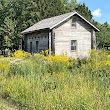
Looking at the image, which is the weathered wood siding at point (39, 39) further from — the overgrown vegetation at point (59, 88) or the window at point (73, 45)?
the overgrown vegetation at point (59, 88)

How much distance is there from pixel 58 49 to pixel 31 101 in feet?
80.2

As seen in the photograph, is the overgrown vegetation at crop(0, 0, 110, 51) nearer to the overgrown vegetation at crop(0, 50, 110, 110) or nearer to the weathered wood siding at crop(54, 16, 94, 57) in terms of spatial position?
the weathered wood siding at crop(54, 16, 94, 57)

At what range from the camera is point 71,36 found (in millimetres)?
32781

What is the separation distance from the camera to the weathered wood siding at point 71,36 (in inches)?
1261

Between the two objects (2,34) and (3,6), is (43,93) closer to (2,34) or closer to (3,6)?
(2,34)

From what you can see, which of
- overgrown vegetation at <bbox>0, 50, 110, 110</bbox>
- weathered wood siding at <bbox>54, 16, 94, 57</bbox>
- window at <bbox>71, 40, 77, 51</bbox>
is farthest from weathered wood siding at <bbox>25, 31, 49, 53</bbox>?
overgrown vegetation at <bbox>0, 50, 110, 110</bbox>

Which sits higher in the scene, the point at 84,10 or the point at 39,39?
the point at 84,10

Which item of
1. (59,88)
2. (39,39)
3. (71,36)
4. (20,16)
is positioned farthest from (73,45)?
(59,88)

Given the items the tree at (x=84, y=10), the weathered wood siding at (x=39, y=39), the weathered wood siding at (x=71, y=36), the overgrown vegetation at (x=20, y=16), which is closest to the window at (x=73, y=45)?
the weathered wood siding at (x=71, y=36)

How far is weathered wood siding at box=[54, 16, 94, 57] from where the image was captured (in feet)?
105

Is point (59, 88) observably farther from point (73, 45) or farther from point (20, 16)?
point (20, 16)

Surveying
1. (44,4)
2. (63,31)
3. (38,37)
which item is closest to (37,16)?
(44,4)

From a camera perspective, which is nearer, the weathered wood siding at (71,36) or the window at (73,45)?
the weathered wood siding at (71,36)

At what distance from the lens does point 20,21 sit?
49219 mm
